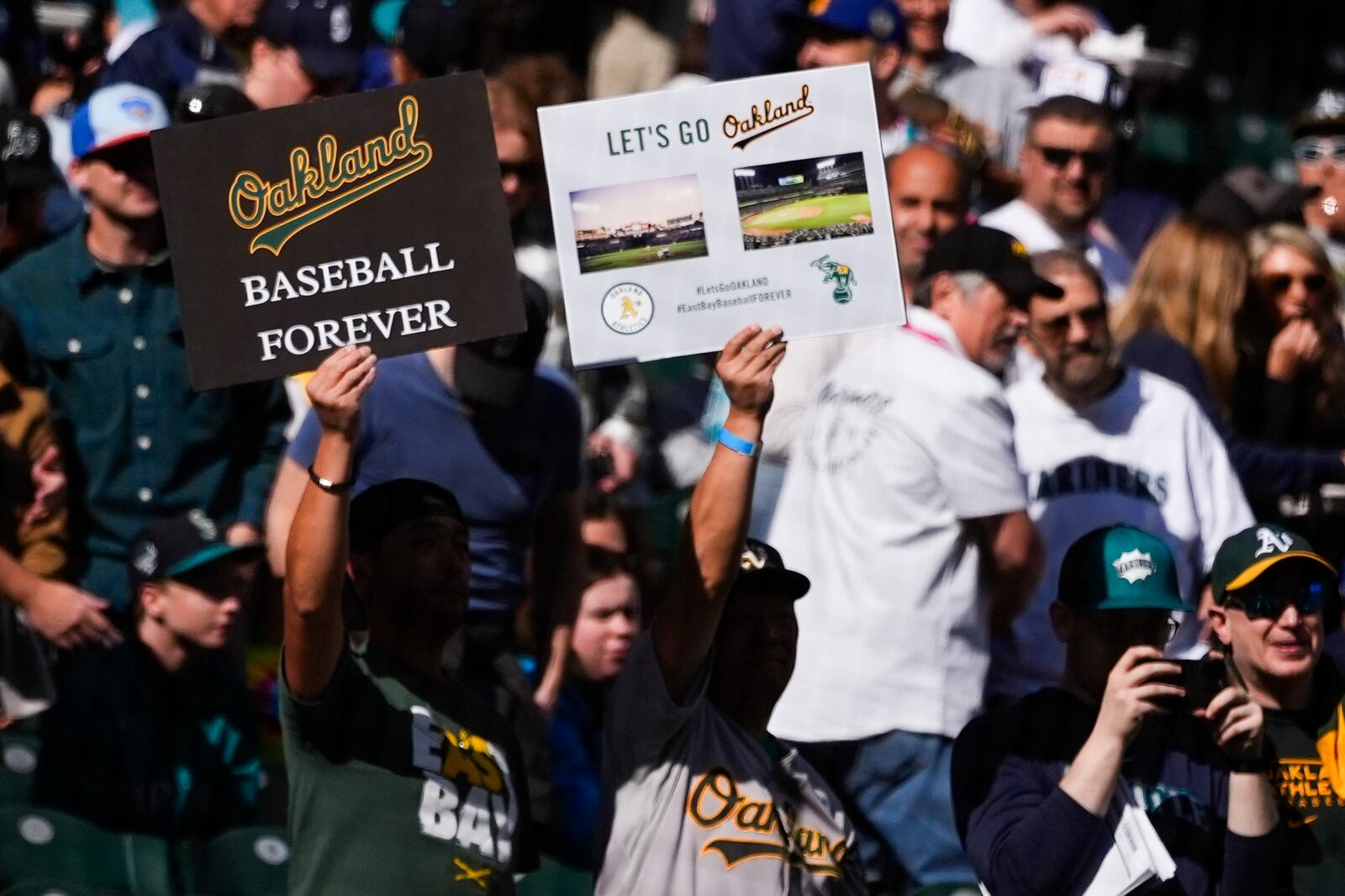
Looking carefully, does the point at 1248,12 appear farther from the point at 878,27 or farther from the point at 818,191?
the point at 818,191

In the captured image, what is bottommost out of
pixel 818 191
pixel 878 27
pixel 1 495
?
pixel 1 495

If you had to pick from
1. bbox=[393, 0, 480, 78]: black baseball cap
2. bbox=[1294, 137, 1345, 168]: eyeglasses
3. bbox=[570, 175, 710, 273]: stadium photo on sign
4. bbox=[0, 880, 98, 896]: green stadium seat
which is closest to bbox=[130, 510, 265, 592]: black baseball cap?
bbox=[0, 880, 98, 896]: green stadium seat

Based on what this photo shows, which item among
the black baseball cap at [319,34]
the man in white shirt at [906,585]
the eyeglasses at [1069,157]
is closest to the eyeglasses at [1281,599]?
the man in white shirt at [906,585]

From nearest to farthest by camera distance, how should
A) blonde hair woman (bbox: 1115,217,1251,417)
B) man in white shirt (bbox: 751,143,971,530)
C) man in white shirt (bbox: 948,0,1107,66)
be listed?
man in white shirt (bbox: 751,143,971,530) → blonde hair woman (bbox: 1115,217,1251,417) → man in white shirt (bbox: 948,0,1107,66)

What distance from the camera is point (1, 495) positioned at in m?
5.35

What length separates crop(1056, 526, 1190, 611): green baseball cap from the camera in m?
→ 4.67

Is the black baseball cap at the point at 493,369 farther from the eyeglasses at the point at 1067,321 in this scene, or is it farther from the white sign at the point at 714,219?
the eyeglasses at the point at 1067,321

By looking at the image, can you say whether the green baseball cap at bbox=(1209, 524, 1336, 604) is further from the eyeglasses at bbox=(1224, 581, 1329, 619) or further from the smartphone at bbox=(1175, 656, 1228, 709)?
the smartphone at bbox=(1175, 656, 1228, 709)

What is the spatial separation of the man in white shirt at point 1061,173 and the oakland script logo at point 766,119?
2.34 m

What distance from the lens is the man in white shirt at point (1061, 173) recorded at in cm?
684

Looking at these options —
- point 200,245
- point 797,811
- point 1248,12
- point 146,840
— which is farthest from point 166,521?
point 1248,12

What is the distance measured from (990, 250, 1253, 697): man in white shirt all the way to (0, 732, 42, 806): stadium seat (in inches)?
92.4

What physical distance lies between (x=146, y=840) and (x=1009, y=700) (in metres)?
1.95

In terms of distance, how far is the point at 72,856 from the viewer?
4965mm
